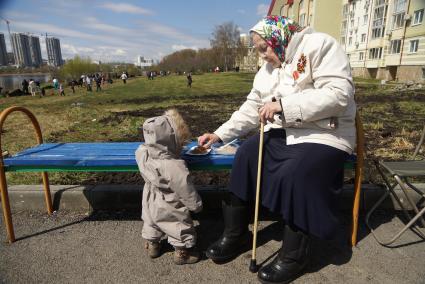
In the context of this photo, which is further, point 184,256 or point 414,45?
point 414,45

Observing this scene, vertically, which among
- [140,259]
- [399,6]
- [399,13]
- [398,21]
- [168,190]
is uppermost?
[399,6]

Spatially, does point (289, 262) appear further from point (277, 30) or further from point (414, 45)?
point (414, 45)

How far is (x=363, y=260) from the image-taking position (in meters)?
2.60

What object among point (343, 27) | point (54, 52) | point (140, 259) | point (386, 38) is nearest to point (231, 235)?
point (140, 259)

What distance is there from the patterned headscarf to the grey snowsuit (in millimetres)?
982

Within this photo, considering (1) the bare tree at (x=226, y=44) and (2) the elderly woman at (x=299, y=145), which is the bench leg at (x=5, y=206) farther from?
(1) the bare tree at (x=226, y=44)

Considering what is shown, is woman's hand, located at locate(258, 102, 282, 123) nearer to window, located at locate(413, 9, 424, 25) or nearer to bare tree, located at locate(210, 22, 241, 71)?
window, located at locate(413, 9, 424, 25)

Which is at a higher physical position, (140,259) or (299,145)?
(299,145)

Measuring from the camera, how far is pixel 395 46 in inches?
1319

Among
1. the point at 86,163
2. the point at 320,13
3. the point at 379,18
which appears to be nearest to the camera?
the point at 86,163

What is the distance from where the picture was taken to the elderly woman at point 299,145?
225 cm

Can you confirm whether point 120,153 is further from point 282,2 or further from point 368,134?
point 282,2

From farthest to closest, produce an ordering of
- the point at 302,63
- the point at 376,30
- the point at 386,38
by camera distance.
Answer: the point at 376,30, the point at 386,38, the point at 302,63

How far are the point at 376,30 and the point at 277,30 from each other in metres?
43.6
